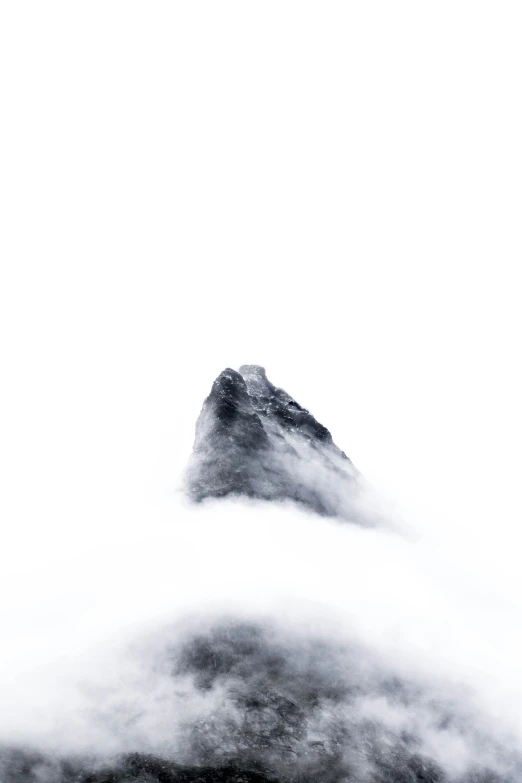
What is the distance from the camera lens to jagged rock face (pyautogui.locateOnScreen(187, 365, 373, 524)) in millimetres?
53750

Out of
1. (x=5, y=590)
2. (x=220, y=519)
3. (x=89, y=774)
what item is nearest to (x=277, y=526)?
(x=220, y=519)

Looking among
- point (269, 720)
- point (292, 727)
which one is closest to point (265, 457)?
point (269, 720)

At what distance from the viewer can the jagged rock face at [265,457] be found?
53750mm

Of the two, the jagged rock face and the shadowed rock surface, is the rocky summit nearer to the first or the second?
the shadowed rock surface

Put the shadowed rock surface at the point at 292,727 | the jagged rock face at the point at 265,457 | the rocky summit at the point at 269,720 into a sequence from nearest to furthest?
the shadowed rock surface at the point at 292,727, the rocky summit at the point at 269,720, the jagged rock face at the point at 265,457

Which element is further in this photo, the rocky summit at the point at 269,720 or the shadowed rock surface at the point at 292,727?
the rocky summit at the point at 269,720

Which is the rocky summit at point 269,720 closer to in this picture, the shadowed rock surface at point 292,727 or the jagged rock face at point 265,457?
the shadowed rock surface at point 292,727

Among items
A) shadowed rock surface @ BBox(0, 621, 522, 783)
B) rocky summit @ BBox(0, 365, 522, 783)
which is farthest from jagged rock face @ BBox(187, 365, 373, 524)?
shadowed rock surface @ BBox(0, 621, 522, 783)

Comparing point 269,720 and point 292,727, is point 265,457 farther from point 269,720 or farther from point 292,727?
point 292,727

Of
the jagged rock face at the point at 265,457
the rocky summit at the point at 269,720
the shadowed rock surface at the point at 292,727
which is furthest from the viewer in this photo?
the jagged rock face at the point at 265,457

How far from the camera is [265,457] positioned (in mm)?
56406

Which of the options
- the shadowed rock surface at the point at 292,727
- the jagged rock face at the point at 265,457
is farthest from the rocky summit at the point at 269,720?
the jagged rock face at the point at 265,457

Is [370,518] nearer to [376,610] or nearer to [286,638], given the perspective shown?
[376,610]

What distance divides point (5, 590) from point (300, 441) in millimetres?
31812
